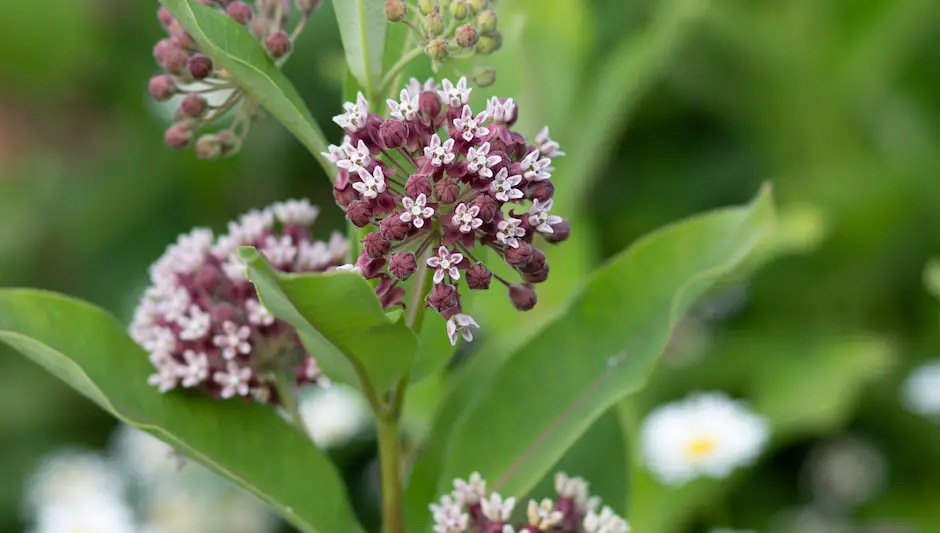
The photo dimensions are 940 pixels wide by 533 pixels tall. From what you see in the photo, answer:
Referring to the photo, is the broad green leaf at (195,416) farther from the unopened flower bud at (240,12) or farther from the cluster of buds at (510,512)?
the unopened flower bud at (240,12)

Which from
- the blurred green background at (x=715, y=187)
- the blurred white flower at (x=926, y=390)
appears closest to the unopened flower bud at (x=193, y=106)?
the blurred green background at (x=715, y=187)

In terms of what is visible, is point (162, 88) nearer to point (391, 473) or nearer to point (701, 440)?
point (391, 473)

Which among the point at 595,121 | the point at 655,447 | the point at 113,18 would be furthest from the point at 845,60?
the point at 113,18

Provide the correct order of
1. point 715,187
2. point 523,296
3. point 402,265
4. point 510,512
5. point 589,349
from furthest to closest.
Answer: point 715,187 → point 589,349 → point 510,512 → point 523,296 → point 402,265

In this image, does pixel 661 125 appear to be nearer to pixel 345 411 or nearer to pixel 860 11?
pixel 860 11

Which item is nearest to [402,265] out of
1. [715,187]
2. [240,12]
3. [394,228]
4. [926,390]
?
[394,228]

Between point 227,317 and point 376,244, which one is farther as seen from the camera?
point 227,317
